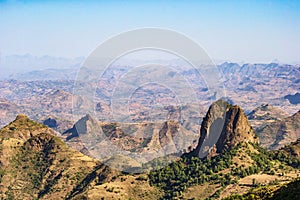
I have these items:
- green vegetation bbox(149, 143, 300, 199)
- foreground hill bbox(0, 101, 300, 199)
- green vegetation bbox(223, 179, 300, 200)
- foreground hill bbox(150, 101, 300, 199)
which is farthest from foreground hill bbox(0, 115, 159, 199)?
green vegetation bbox(223, 179, 300, 200)

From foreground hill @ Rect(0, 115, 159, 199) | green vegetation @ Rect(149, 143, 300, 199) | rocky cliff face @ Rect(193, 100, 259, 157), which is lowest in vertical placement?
foreground hill @ Rect(0, 115, 159, 199)

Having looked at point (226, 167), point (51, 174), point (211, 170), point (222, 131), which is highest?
point (222, 131)

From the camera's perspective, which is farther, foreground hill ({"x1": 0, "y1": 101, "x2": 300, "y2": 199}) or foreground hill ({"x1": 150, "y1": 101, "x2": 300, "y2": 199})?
foreground hill ({"x1": 0, "y1": 101, "x2": 300, "y2": 199})

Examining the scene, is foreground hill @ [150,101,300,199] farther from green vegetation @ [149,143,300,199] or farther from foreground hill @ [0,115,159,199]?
foreground hill @ [0,115,159,199]

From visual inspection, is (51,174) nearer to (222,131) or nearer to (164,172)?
(164,172)

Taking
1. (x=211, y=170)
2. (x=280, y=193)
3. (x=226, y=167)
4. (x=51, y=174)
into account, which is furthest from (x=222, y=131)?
(x=280, y=193)

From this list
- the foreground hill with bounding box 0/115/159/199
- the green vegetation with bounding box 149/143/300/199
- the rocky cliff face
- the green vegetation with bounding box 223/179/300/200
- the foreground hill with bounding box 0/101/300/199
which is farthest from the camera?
the rocky cliff face

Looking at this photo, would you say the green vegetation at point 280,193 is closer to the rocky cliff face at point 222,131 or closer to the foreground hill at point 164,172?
the foreground hill at point 164,172

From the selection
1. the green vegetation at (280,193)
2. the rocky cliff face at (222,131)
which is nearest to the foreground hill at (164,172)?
the rocky cliff face at (222,131)
